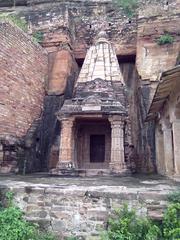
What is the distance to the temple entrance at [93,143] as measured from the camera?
11656 millimetres

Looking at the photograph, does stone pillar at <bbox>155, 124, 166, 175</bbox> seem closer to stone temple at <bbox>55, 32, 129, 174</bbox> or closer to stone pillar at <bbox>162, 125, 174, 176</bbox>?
stone temple at <bbox>55, 32, 129, 174</bbox>

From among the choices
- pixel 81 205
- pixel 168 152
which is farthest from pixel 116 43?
pixel 81 205

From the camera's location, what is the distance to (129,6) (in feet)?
51.8

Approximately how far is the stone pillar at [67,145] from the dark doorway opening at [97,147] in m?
1.81

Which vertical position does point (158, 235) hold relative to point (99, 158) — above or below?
below

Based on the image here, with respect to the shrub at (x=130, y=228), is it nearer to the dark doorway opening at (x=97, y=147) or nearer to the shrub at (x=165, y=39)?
the dark doorway opening at (x=97, y=147)

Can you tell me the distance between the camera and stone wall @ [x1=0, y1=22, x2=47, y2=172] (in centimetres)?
1012

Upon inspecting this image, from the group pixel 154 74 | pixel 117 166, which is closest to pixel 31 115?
pixel 117 166

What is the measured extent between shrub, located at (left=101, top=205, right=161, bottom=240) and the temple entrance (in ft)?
22.4

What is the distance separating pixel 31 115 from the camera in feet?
39.8

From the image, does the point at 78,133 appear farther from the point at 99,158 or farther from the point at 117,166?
the point at 117,166

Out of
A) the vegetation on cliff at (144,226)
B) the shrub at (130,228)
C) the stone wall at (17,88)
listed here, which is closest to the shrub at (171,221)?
the vegetation on cliff at (144,226)

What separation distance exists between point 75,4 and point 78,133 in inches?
332

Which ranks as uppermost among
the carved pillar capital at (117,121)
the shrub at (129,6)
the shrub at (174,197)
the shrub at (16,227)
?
the shrub at (129,6)
